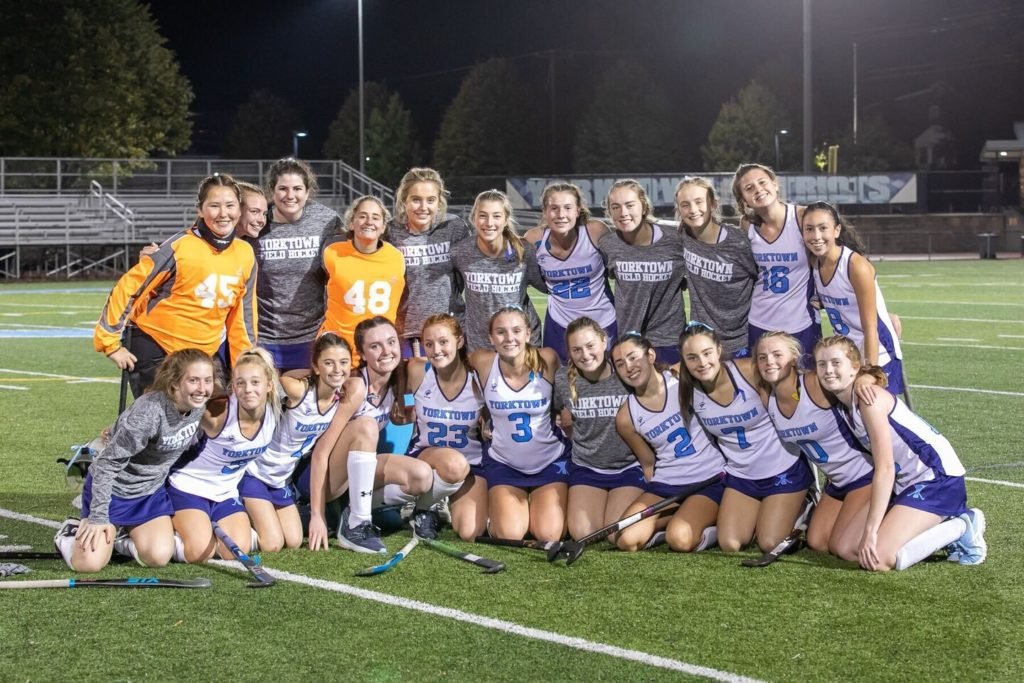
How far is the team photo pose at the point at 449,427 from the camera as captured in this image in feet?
17.6

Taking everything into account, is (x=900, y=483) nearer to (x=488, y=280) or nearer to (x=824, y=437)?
(x=824, y=437)

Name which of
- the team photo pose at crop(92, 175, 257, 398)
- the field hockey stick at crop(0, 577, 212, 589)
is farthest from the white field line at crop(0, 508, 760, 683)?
the team photo pose at crop(92, 175, 257, 398)

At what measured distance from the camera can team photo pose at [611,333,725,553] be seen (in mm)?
5125

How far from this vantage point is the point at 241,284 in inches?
224

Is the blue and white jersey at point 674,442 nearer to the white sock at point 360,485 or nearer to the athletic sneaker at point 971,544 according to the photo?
the athletic sneaker at point 971,544

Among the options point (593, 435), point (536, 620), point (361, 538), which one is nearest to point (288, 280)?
point (361, 538)

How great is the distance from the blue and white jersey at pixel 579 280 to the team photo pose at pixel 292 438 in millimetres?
1351

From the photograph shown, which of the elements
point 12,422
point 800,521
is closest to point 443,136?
point 12,422

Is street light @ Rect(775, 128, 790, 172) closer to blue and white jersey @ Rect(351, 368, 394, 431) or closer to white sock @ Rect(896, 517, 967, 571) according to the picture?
blue and white jersey @ Rect(351, 368, 394, 431)

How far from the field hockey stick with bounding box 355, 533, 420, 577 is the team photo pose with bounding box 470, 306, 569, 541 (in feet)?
1.34

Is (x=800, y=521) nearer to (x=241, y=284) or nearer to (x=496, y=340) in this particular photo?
(x=496, y=340)

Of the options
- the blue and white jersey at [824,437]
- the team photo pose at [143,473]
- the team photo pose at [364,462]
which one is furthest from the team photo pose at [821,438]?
the team photo pose at [143,473]

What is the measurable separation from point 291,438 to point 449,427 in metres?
0.72

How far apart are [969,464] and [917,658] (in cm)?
336
